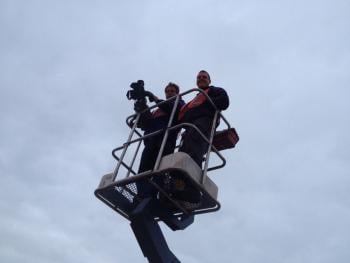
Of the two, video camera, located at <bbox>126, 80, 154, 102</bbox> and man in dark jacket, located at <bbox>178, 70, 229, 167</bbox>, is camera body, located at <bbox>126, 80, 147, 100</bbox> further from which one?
man in dark jacket, located at <bbox>178, 70, 229, 167</bbox>

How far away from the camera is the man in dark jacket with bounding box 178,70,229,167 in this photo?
5.39 meters

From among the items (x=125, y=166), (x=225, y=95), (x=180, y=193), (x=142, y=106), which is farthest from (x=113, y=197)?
(x=225, y=95)

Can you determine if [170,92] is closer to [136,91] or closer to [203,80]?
[203,80]

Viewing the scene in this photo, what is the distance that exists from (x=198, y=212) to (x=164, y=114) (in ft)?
5.62

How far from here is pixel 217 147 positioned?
6203 millimetres

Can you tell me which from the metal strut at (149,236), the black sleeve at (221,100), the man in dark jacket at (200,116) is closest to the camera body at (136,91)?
the man in dark jacket at (200,116)

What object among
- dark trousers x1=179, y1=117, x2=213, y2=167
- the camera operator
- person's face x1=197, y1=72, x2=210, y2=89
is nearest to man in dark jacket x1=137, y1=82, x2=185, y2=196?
the camera operator

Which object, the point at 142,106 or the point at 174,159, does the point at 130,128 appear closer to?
the point at 142,106

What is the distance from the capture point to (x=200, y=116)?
19.1 feet

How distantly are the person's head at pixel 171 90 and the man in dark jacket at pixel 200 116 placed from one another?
61cm

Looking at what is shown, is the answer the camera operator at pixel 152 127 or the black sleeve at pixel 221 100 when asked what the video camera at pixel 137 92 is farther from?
the black sleeve at pixel 221 100

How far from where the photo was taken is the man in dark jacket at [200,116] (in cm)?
539

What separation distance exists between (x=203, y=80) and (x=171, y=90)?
625mm

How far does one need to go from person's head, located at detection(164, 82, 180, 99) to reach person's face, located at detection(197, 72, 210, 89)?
1.72ft
